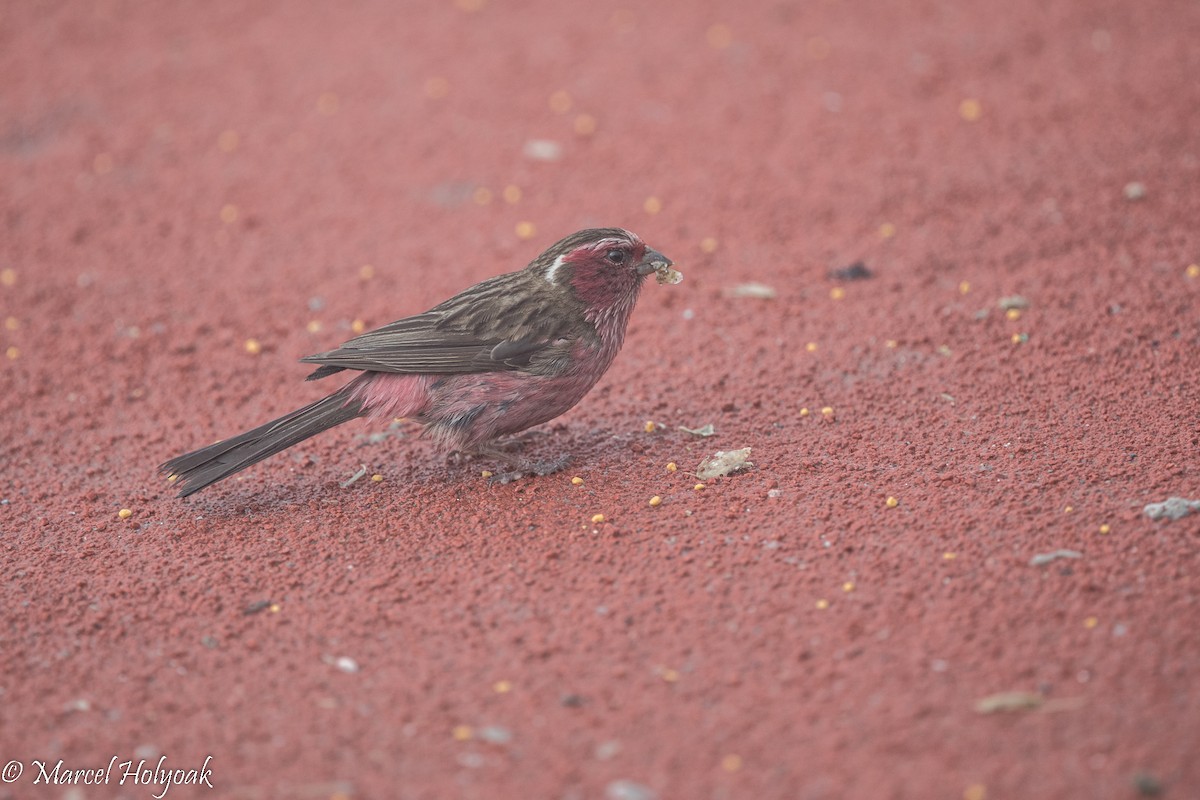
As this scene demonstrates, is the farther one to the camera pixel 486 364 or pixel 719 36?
pixel 719 36

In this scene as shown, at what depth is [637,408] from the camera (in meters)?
6.04

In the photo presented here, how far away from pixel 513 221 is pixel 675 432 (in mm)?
2991

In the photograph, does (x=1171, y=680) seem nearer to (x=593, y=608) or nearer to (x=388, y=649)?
(x=593, y=608)

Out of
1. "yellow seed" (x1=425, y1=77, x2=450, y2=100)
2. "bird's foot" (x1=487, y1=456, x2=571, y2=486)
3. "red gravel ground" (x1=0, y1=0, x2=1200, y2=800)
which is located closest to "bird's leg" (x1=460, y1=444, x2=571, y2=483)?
"bird's foot" (x1=487, y1=456, x2=571, y2=486)

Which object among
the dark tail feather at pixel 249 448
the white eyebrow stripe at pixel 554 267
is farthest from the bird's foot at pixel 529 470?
the white eyebrow stripe at pixel 554 267

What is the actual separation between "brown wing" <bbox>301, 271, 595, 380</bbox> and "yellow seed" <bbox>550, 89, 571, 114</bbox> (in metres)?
4.23

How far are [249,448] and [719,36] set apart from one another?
6636 millimetres

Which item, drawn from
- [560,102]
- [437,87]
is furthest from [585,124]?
[437,87]

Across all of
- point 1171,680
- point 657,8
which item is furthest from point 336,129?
point 1171,680

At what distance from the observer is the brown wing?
527 cm

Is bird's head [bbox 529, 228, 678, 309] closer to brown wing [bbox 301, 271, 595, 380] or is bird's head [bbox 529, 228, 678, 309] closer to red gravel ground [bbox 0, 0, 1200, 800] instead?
brown wing [bbox 301, 271, 595, 380]

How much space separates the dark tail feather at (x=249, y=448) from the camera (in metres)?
5.18

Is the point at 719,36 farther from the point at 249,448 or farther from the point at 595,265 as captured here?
the point at 249,448

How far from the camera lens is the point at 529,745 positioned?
3.66 meters
